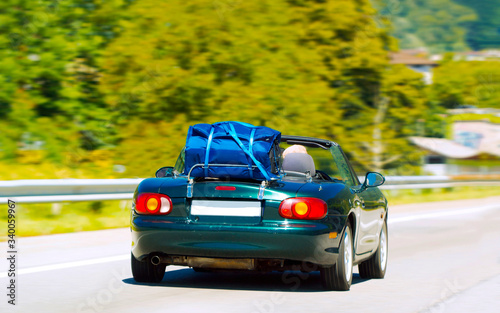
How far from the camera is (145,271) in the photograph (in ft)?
25.2

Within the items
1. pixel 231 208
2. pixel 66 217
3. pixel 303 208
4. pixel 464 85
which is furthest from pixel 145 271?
pixel 464 85

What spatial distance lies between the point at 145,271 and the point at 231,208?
3.73 feet

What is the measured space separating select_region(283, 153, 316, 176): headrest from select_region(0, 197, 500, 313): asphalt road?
98cm

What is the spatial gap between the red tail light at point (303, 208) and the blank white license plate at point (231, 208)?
196 mm

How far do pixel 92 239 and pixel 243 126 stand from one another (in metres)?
5.28

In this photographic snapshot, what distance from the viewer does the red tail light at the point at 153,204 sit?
7.16m

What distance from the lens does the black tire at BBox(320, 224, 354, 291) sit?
289 inches

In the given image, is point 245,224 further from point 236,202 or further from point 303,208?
point 303,208

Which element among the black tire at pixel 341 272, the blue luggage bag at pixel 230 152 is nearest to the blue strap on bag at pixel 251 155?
the blue luggage bag at pixel 230 152

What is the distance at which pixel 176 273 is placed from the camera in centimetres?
862

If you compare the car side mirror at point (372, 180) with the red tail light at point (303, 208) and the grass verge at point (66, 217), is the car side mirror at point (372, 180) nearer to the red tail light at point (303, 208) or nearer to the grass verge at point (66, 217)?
the red tail light at point (303, 208)

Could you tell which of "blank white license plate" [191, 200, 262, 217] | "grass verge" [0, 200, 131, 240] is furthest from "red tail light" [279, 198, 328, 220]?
"grass verge" [0, 200, 131, 240]

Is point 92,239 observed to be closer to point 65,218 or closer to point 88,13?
point 65,218

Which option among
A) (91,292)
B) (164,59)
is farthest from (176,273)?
(164,59)
